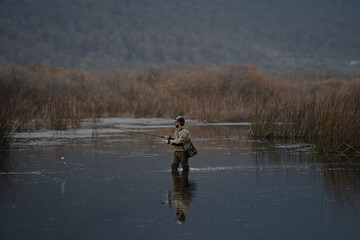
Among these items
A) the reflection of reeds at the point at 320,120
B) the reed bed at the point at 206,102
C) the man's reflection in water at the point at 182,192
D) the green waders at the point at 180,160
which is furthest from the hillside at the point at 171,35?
the man's reflection in water at the point at 182,192

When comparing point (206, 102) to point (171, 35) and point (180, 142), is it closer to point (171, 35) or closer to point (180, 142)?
point (180, 142)

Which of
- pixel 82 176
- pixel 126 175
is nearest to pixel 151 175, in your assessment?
pixel 126 175

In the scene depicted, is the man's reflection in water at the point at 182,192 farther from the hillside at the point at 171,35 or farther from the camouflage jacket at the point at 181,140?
the hillside at the point at 171,35

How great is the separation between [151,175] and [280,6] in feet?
533

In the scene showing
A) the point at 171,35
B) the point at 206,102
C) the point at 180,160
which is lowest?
the point at 180,160

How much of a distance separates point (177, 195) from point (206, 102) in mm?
20355

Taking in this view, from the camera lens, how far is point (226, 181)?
10930mm

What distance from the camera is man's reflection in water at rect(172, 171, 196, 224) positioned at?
8430 mm

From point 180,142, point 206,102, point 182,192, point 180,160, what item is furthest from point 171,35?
point 182,192

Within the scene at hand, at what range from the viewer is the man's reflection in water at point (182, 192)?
8430mm

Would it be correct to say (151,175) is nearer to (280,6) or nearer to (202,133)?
(202,133)

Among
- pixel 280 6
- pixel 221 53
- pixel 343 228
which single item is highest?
pixel 280 6

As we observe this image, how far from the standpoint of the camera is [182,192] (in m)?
9.81

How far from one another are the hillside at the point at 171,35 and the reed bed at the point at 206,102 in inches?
2311
